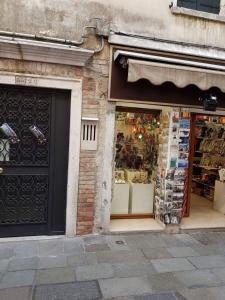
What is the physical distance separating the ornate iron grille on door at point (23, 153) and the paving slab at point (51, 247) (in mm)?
461

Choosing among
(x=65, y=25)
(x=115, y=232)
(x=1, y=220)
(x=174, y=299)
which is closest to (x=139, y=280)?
(x=174, y=299)

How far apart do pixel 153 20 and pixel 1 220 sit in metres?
4.43

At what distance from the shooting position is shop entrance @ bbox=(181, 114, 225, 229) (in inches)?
298

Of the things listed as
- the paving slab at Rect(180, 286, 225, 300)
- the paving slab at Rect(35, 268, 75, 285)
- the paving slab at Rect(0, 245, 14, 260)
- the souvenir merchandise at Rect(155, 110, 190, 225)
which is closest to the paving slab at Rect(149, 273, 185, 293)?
the paving slab at Rect(180, 286, 225, 300)

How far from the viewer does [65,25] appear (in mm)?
5262

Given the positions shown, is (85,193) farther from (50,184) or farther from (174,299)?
(174,299)

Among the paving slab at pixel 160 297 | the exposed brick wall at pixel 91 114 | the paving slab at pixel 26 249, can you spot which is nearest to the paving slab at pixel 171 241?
the exposed brick wall at pixel 91 114

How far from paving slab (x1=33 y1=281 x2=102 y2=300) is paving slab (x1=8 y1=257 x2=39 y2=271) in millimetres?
594

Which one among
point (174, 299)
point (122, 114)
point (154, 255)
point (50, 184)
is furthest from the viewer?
point (122, 114)

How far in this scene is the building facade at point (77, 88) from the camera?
16.8ft

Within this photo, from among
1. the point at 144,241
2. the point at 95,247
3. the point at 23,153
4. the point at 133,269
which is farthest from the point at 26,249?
the point at 144,241

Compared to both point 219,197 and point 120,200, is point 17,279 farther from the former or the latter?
point 219,197

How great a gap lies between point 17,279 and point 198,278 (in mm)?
2464

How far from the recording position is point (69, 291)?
3869mm
